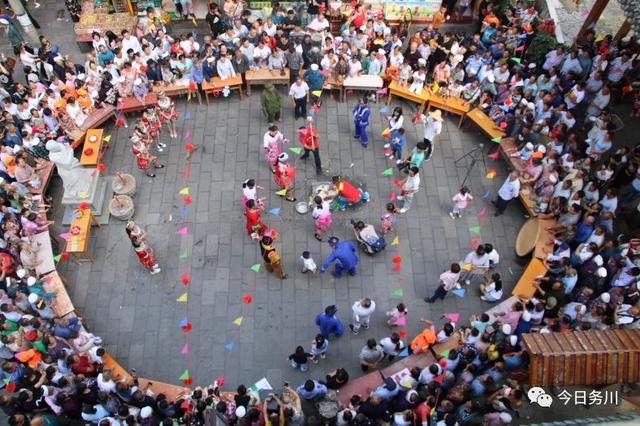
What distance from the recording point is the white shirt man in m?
14.6

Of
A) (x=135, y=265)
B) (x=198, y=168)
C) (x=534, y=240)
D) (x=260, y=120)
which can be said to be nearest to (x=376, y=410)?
(x=534, y=240)

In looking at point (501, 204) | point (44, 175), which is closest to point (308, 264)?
point (501, 204)

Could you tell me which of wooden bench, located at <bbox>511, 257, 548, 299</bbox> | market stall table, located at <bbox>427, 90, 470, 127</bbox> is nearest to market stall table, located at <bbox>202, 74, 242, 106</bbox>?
market stall table, located at <bbox>427, 90, 470, 127</bbox>

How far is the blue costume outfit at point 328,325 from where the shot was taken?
9.85 metres

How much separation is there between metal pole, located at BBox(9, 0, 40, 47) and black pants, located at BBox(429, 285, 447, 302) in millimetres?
15723

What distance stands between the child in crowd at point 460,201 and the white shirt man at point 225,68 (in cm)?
764

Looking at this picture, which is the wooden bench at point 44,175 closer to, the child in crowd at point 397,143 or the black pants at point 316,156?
the black pants at point 316,156

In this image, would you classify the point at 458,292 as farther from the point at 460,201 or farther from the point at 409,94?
the point at 409,94

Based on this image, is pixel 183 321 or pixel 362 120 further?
pixel 362 120

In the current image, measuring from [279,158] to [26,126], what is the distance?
21.7 ft

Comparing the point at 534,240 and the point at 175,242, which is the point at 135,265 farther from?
the point at 534,240

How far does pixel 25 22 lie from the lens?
16469 millimetres

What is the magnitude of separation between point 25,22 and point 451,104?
14.2 m

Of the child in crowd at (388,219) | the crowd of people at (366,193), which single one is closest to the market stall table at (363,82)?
the crowd of people at (366,193)
